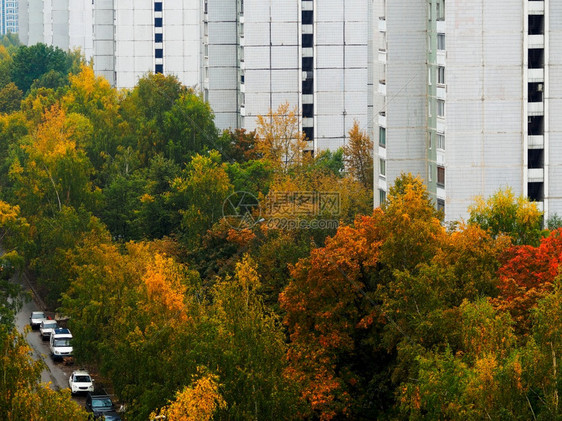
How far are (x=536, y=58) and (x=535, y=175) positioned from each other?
5292 mm

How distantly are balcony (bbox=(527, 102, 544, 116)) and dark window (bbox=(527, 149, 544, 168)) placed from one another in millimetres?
1686

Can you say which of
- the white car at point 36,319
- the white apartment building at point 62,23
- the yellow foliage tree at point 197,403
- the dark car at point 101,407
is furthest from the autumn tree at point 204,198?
the white apartment building at point 62,23

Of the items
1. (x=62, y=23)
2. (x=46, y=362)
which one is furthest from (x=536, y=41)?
(x=62, y=23)

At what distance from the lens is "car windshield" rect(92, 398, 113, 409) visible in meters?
50.6

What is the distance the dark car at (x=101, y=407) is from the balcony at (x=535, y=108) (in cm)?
2276

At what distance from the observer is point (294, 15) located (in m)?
87.5

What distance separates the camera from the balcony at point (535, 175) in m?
58.4

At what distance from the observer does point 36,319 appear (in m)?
68.9

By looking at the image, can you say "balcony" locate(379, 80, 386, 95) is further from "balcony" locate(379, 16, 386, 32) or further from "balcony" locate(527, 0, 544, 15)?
"balcony" locate(527, 0, 544, 15)

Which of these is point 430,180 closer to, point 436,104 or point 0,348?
point 436,104

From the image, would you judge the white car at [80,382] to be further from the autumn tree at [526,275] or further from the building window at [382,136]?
the autumn tree at [526,275]

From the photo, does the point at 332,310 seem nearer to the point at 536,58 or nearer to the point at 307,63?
the point at 536,58

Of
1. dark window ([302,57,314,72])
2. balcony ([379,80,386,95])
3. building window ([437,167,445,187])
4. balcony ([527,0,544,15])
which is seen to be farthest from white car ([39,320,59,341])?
dark window ([302,57,314,72])

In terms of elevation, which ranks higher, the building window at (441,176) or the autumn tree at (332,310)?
the building window at (441,176)
